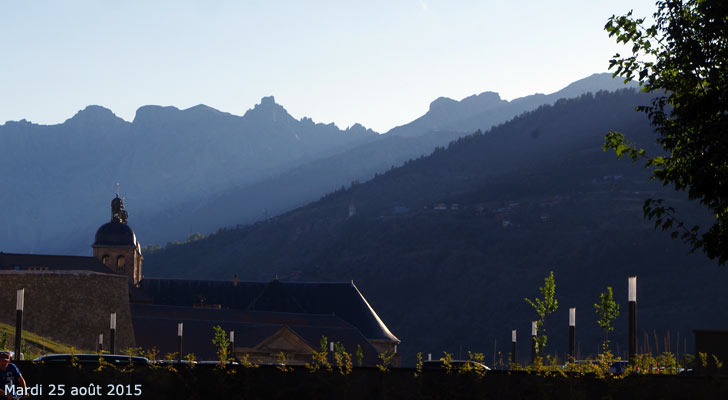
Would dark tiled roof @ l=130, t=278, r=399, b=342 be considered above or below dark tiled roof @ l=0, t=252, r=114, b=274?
below

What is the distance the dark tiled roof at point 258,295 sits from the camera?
464ft

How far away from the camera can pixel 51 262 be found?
128m

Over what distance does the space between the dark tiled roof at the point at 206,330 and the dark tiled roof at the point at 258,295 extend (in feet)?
30.5

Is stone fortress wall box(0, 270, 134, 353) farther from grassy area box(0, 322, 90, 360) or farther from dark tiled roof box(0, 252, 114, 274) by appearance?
dark tiled roof box(0, 252, 114, 274)

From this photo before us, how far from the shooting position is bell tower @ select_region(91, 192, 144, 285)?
135 metres

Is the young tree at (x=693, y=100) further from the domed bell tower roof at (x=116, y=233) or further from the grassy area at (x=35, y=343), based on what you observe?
Result: the domed bell tower roof at (x=116, y=233)

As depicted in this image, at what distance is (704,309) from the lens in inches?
6722

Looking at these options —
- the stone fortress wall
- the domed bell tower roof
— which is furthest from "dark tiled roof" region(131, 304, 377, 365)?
the stone fortress wall

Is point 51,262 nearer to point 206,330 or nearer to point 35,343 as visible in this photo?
point 206,330

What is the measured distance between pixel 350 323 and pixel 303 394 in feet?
385

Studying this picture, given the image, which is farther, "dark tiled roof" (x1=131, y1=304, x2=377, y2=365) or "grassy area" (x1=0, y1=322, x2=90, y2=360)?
"dark tiled roof" (x1=131, y1=304, x2=377, y2=365)

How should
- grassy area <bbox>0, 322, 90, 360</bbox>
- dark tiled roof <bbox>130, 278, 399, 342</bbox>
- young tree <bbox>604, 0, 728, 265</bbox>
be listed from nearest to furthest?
young tree <bbox>604, 0, 728, 265</bbox> < grassy area <bbox>0, 322, 90, 360</bbox> < dark tiled roof <bbox>130, 278, 399, 342</bbox>

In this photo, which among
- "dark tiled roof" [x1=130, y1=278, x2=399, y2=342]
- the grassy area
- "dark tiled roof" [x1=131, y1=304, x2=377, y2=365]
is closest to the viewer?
the grassy area

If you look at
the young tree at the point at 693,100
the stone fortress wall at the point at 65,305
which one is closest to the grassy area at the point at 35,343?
the stone fortress wall at the point at 65,305
